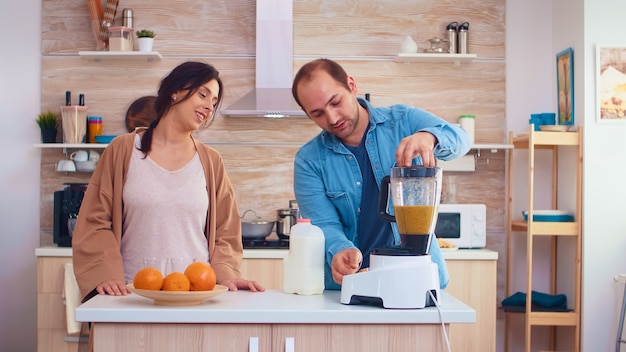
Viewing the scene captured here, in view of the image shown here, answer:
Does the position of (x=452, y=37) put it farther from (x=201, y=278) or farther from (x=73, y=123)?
(x=201, y=278)

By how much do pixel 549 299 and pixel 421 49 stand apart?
1.64 meters

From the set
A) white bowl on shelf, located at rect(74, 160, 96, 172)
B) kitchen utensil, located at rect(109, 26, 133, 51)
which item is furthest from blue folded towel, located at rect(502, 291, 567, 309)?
kitchen utensil, located at rect(109, 26, 133, 51)

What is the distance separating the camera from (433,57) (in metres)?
4.79

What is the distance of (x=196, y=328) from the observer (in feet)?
6.19

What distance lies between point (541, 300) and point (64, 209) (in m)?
2.70

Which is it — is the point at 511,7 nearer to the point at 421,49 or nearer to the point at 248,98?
the point at 421,49

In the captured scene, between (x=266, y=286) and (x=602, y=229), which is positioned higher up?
(x=602, y=229)

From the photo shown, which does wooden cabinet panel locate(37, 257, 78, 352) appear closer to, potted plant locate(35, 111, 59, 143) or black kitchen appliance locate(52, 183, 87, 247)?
black kitchen appliance locate(52, 183, 87, 247)

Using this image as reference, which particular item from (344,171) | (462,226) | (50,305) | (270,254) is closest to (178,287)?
(344,171)

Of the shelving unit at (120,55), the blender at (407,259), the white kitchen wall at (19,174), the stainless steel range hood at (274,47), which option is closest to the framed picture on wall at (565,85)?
the stainless steel range hood at (274,47)

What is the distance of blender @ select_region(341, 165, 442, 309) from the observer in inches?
75.4

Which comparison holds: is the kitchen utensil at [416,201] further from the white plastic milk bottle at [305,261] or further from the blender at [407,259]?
the white plastic milk bottle at [305,261]

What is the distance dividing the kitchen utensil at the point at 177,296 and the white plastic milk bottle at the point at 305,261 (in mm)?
260

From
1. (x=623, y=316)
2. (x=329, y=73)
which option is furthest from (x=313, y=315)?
(x=623, y=316)
